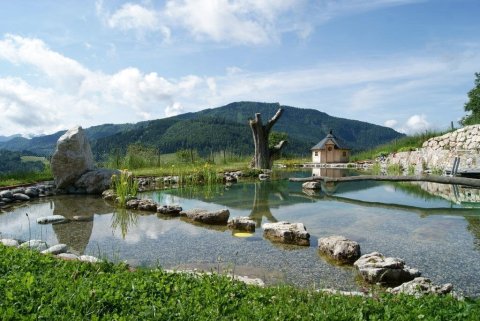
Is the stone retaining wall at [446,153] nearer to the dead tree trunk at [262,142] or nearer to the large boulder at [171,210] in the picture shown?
the dead tree trunk at [262,142]

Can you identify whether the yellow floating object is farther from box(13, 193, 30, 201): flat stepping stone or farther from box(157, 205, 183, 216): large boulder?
box(13, 193, 30, 201): flat stepping stone

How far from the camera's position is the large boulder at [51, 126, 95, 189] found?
13666mm

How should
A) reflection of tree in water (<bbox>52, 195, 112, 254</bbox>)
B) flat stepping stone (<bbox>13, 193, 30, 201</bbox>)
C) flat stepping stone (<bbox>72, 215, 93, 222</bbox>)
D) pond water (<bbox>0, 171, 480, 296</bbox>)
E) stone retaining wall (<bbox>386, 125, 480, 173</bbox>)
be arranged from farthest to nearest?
1. stone retaining wall (<bbox>386, 125, 480, 173</bbox>)
2. flat stepping stone (<bbox>13, 193, 30, 201</bbox>)
3. flat stepping stone (<bbox>72, 215, 93, 222</bbox>)
4. reflection of tree in water (<bbox>52, 195, 112, 254</bbox>)
5. pond water (<bbox>0, 171, 480, 296</bbox>)

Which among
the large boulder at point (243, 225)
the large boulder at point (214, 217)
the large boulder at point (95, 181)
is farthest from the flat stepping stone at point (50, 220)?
the large boulder at point (95, 181)

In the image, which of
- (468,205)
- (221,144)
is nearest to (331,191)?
(468,205)

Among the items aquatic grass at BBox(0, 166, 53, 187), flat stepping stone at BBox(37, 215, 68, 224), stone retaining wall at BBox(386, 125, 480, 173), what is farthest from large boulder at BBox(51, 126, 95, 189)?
stone retaining wall at BBox(386, 125, 480, 173)

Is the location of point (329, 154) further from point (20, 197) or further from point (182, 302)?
point (182, 302)

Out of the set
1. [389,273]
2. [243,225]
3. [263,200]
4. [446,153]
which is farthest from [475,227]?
[446,153]

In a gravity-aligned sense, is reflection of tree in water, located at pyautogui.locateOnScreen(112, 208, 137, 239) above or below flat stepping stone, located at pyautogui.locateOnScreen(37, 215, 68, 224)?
below

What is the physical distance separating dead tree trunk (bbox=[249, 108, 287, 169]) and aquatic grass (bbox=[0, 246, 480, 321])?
57.6 feet

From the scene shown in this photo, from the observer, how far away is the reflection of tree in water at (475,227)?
6.69 metres

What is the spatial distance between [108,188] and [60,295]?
36.9 ft

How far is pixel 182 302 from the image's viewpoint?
3354 mm

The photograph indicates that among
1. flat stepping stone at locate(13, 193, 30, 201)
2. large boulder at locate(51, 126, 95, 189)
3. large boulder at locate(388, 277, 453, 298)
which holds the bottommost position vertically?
large boulder at locate(388, 277, 453, 298)
